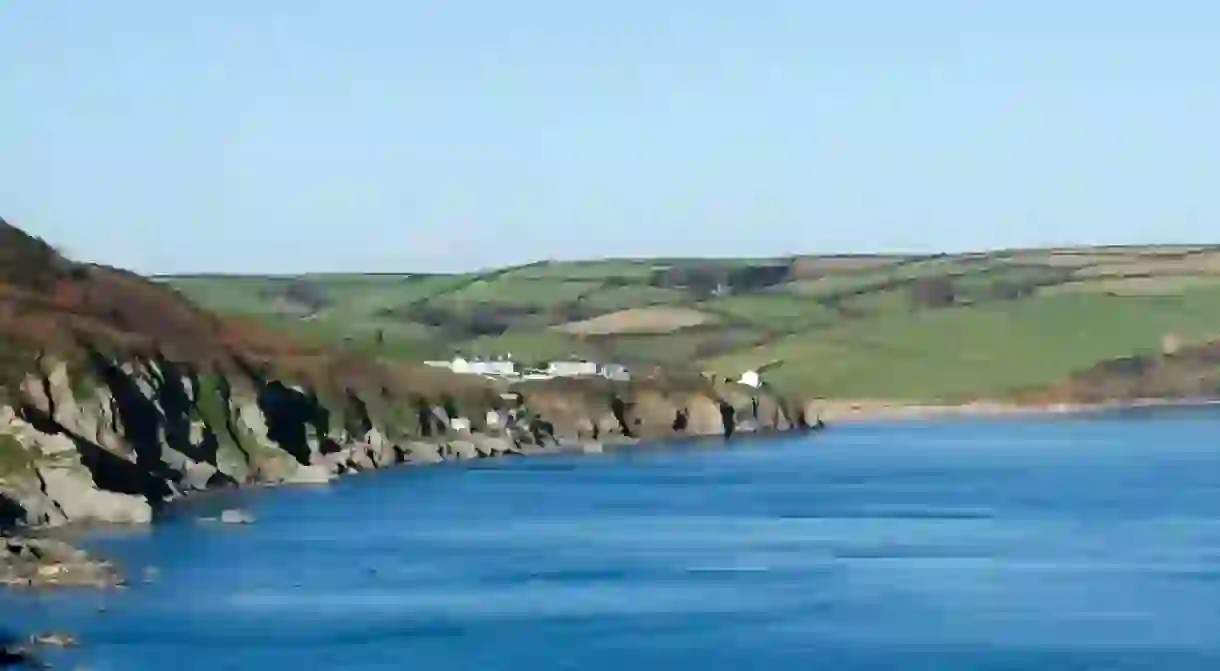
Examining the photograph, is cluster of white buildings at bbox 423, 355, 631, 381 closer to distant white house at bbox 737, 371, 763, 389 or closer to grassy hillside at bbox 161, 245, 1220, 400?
grassy hillside at bbox 161, 245, 1220, 400

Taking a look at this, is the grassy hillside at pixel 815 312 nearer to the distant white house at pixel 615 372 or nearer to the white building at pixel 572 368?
the white building at pixel 572 368

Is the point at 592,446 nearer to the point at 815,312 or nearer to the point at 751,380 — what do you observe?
the point at 751,380

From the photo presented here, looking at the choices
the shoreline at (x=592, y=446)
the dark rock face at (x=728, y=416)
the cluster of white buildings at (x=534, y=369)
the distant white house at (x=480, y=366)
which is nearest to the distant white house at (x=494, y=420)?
the shoreline at (x=592, y=446)

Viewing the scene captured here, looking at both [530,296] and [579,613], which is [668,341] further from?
[579,613]

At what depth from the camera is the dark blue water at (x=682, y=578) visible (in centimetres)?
3900

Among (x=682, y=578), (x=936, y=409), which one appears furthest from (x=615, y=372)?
(x=682, y=578)

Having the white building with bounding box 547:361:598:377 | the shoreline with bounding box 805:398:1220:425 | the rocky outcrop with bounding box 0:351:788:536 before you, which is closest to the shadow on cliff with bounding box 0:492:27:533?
the rocky outcrop with bounding box 0:351:788:536

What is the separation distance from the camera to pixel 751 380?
126m

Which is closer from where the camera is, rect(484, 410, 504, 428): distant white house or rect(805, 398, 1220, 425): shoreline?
rect(484, 410, 504, 428): distant white house

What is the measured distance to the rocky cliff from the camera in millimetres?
59812

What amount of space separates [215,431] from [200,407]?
3.47 ft

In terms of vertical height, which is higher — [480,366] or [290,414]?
[480,366]

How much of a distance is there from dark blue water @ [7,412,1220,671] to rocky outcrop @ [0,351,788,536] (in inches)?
88.6

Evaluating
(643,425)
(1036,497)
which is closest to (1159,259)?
(643,425)
